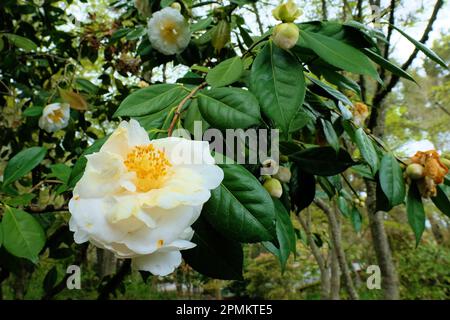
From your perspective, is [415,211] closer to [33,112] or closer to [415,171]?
[415,171]

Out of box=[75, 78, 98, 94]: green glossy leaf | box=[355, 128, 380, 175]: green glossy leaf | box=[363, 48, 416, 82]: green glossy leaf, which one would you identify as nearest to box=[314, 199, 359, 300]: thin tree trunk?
box=[75, 78, 98, 94]: green glossy leaf

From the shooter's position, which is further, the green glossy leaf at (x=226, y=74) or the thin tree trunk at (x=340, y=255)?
the thin tree trunk at (x=340, y=255)

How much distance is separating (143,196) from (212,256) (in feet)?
0.40

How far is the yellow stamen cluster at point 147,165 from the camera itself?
1.08 feet

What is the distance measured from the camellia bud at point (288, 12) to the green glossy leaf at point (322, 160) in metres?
0.24

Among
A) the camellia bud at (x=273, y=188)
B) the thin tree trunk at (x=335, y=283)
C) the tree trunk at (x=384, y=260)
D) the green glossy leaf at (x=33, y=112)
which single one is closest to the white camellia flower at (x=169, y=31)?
the camellia bud at (x=273, y=188)

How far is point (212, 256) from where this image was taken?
0.39m

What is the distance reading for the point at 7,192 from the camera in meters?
0.76

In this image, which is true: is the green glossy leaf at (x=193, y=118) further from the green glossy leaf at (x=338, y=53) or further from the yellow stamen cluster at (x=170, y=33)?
the yellow stamen cluster at (x=170, y=33)

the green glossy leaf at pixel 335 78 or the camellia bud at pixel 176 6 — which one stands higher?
the camellia bud at pixel 176 6

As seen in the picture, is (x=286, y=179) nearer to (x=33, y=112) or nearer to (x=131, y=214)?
(x=131, y=214)
